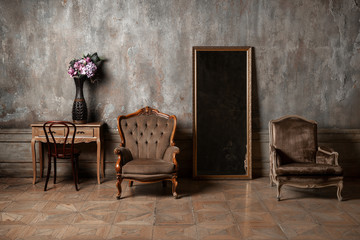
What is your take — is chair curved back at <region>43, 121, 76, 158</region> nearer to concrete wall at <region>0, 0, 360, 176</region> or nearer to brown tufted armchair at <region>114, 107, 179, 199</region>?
concrete wall at <region>0, 0, 360, 176</region>

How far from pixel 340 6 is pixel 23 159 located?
5.10m

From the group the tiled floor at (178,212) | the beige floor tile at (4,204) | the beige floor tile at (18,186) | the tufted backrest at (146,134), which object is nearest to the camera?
the tiled floor at (178,212)

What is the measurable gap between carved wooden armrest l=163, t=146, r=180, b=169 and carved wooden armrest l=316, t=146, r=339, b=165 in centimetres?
187

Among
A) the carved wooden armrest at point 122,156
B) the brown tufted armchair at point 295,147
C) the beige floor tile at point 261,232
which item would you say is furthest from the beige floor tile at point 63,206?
the brown tufted armchair at point 295,147

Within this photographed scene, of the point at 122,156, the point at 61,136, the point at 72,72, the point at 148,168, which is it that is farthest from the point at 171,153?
the point at 72,72

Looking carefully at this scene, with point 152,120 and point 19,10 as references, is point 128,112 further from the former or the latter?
point 19,10

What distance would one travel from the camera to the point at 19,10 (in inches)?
212

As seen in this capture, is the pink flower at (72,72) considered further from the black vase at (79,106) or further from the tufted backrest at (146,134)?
the tufted backrest at (146,134)

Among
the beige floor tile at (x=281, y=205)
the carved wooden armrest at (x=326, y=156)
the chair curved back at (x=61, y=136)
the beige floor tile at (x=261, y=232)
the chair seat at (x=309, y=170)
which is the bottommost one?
the beige floor tile at (x=261, y=232)

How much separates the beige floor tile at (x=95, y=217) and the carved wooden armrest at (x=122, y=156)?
0.65 m

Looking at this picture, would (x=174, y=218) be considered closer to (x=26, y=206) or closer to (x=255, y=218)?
(x=255, y=218)

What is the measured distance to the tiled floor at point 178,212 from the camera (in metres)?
3.58

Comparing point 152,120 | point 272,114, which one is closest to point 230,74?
point 272,114

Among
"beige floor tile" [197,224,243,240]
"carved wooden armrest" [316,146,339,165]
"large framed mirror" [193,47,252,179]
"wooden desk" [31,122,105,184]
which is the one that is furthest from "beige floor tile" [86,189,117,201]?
"carved wooden armrest" [316,146,339,165]
